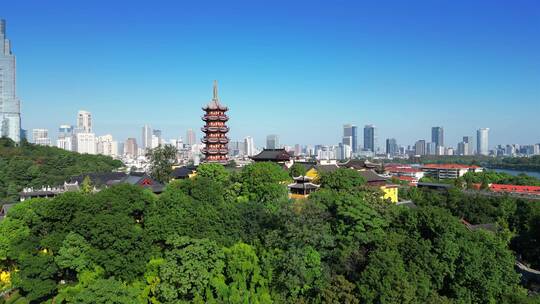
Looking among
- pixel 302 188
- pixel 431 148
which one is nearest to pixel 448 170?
pixel 302 188

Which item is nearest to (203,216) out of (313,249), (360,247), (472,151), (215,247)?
(215,247)

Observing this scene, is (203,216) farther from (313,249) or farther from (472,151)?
(472,151)

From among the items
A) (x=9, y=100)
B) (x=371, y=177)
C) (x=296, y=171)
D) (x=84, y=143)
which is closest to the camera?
(x=371, y=177)

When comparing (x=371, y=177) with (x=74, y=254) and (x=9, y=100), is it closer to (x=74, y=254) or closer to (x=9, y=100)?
(x=74, y=254)

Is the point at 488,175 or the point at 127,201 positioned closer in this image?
the point at 127,201

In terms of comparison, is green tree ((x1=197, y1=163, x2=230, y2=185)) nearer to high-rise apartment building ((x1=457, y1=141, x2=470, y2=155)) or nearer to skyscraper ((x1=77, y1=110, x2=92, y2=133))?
skyscraper ((x1=77, y1=110, x2=92, y2=133))

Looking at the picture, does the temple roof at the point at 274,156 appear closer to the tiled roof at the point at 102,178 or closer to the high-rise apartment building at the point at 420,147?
the tiled roof at the point at 102,178

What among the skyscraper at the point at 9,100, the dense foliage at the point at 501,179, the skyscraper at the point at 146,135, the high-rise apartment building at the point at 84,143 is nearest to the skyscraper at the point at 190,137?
the skyscraper at the point at 146,135
